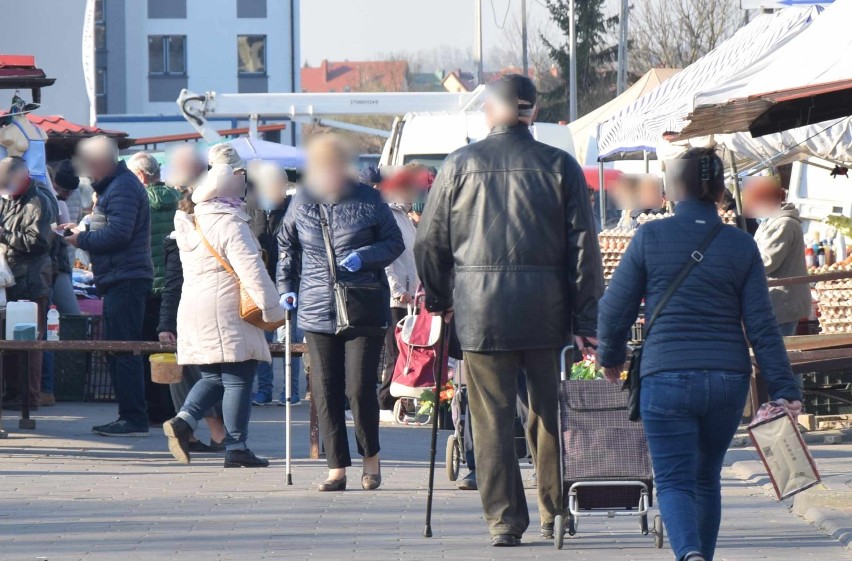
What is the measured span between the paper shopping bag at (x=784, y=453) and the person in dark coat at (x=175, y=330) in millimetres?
5237

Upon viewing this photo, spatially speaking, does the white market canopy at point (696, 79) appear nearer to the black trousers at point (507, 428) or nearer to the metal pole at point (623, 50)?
the black trousers at point (507, 428)

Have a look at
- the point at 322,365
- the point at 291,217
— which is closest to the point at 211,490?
the point at 322,365

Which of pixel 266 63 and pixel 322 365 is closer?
pixel 322 365

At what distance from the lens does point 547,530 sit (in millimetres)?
7133

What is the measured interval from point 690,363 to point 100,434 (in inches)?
261

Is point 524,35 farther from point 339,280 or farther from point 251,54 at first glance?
point 339,280

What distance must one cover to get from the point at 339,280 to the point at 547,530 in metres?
2.06

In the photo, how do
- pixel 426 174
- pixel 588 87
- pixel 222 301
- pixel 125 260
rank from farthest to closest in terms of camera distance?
1. pixel 588 87
2. pixel 426 174
3. pixel 125 260
4. pixel 222 301

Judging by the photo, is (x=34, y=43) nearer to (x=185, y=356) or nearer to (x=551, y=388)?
(x=185, y=356)

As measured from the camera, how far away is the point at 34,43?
3616 centimetres

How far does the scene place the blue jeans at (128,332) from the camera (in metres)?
11.0

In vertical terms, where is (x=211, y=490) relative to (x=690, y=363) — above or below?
below

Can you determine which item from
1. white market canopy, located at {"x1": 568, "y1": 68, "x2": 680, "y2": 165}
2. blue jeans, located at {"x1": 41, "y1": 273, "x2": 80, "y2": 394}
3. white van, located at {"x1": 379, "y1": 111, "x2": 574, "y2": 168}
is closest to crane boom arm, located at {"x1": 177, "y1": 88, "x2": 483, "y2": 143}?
white market canopy, located at {"x1": 568, "y1": 68, "x2": 680, "y2": 165}

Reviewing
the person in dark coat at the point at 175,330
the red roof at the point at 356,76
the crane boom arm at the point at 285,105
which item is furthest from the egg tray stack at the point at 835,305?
the red roof at the point at 356,76
